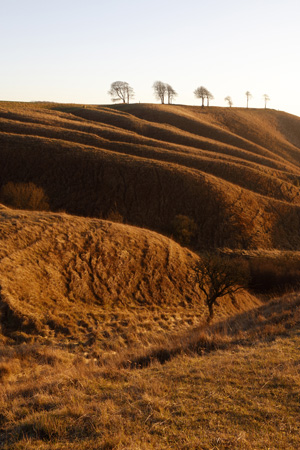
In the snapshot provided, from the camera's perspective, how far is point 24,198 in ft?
129

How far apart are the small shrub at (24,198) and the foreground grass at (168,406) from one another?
33370 mm

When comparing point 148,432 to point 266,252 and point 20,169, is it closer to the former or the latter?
point 266,252

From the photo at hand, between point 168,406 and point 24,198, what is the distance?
37343 mm

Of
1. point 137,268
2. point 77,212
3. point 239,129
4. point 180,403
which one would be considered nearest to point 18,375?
point 180,403

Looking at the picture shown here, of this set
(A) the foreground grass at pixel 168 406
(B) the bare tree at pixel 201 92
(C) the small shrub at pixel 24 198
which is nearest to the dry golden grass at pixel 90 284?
(A) the foreground grass at pixel 168 406

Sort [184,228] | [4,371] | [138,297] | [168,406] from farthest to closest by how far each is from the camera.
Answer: [184,228]
[138,297]
[4,371]
[168,406]

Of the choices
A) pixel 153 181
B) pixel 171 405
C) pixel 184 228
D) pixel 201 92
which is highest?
pixel 201 92

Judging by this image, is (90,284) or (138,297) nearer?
(90,284)

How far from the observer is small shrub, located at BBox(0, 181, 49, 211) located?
38.5 metres

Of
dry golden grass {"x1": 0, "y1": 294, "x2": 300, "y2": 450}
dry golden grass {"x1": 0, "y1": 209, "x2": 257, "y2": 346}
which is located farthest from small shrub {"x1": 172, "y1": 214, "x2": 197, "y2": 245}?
dry golden grass {"x1": 0, "y1": 294, "x2": 300, "y2": 450}

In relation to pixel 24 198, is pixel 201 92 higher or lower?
higher

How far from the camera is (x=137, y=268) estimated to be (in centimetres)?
2611

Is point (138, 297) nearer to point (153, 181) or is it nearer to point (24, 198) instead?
point (24, 198)

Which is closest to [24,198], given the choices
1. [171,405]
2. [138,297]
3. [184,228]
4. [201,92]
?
A: [184,228]
